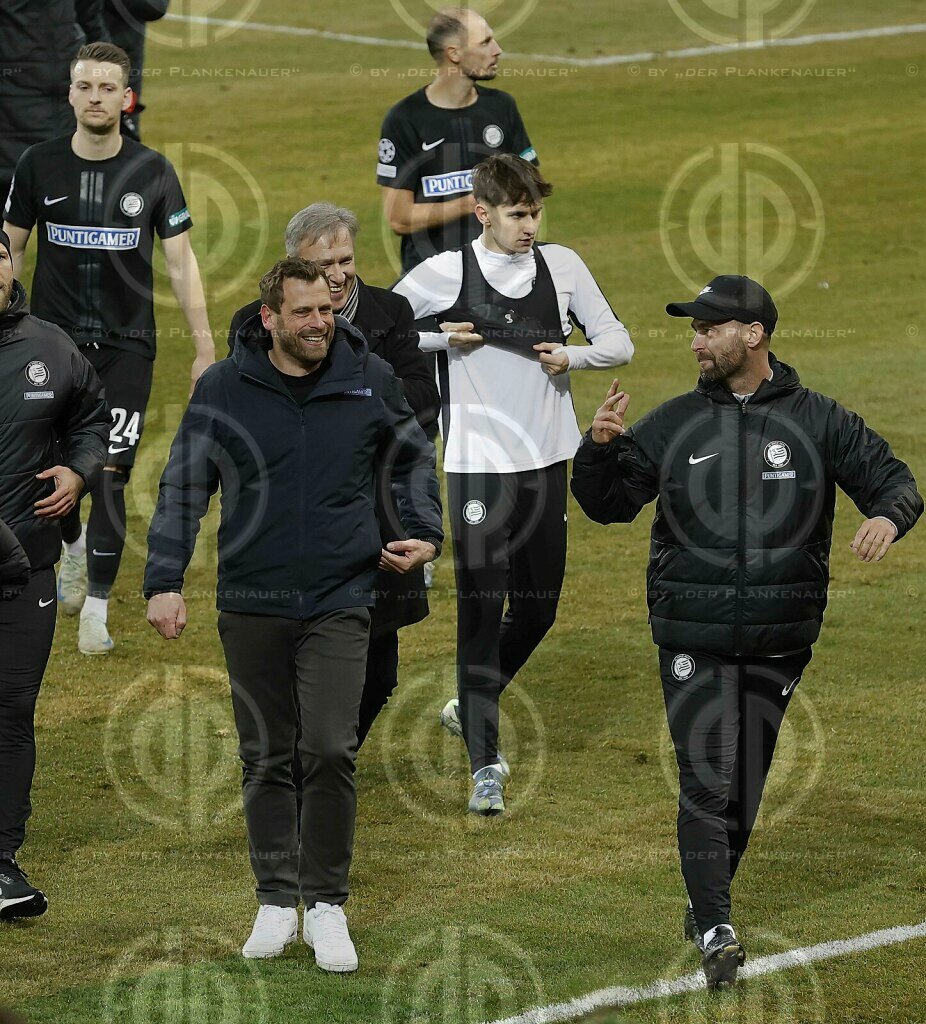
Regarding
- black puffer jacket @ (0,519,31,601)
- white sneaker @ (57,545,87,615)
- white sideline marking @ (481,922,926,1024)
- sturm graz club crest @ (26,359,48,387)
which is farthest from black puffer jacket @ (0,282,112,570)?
white sneaker @ (57,545,87,615)

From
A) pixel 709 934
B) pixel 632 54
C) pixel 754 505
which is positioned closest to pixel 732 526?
pixel 754 505

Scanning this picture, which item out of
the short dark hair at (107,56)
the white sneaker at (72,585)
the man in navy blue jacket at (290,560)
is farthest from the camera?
the white sneaker at (72,585)

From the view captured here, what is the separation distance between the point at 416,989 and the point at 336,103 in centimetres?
2193

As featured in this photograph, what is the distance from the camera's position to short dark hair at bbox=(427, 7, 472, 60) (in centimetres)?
1038

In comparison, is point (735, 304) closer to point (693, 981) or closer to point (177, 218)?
point (693, 981)

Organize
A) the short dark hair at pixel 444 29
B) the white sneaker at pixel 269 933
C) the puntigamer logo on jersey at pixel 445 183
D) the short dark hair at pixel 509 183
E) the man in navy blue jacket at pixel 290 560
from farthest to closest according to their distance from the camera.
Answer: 1. the puntigamer logo on jersey at pixel 445 183
2. the short dark hair at pixel 444 29
3. the short dark hair at pixel 509 183
4. the white sneaker at pixel 269 933
5. the man in navy blue jacket at pixel 290 560

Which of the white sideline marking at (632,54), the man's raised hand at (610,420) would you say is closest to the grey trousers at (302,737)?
the man's raised hand at (610,420)

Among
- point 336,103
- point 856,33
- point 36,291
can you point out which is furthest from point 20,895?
point 856,33

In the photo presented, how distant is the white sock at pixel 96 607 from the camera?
10.2m

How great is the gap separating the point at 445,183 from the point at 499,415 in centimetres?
332

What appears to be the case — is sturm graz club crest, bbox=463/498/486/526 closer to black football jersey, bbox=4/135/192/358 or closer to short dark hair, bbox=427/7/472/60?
black football jersey, bbox=4/135/192/358

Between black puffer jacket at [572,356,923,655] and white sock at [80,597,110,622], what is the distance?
4.42 m

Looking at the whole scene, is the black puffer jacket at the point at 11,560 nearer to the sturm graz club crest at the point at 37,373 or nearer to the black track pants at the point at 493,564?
the sturm graz club crest at the point at 37,373

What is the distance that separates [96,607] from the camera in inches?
401
